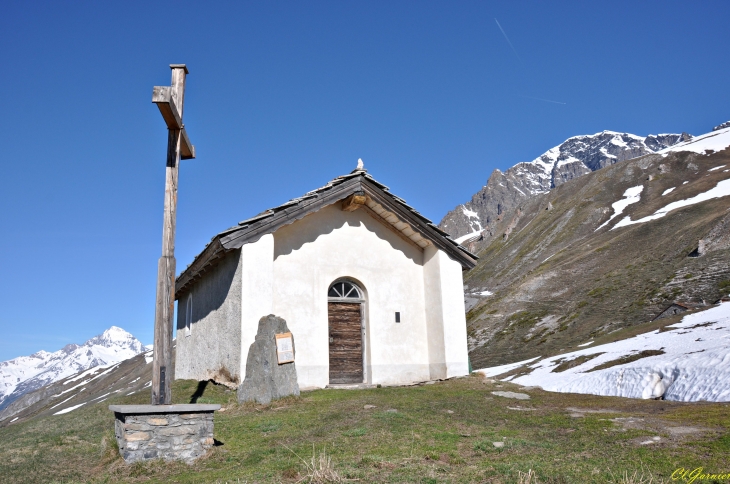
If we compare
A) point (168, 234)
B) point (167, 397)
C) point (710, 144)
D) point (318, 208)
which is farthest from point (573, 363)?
point (710, 144)

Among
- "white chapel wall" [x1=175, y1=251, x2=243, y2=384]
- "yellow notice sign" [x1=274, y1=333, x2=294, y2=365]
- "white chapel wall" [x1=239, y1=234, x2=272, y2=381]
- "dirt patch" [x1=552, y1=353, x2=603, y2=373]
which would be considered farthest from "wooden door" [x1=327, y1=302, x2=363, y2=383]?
"dirt patch" [x1=552, y1=353, x2=603, y2=373]

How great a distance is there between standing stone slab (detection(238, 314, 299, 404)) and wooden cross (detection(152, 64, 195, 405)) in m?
3.65

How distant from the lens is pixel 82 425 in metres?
14.0

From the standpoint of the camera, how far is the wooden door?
17.4 m

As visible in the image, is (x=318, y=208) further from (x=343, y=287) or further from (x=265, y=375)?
(x=265, y=375)

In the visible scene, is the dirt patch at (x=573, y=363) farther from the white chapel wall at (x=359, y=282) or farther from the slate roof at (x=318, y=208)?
the white chapel wall at (x=359, y=282)

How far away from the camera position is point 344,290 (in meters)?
17.8

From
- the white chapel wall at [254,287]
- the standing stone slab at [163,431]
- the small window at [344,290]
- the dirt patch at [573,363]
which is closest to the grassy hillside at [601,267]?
the dirt patch at [573,363]

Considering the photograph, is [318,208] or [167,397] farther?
[318,208]

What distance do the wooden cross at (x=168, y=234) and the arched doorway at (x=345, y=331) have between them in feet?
24.2

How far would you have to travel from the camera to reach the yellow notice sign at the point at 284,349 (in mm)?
13914

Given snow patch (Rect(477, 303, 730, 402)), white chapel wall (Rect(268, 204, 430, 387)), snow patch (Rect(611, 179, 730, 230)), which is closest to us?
snow patch (Rect(477, 303, 730, 402))

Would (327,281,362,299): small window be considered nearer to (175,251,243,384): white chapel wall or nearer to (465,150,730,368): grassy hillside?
(175,251,243,384): white chapel wall

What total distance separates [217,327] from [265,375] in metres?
4.20
